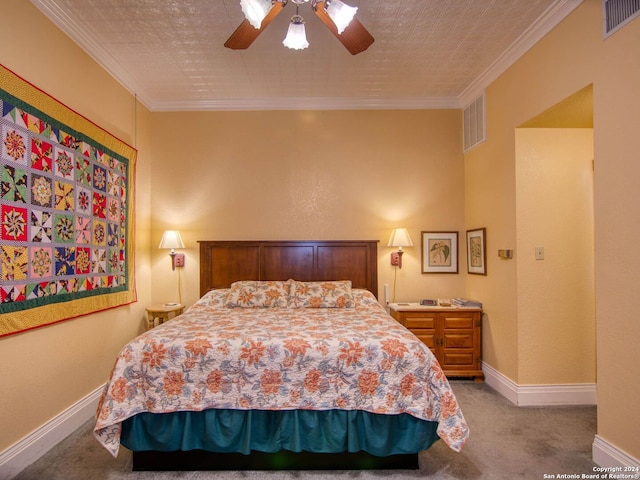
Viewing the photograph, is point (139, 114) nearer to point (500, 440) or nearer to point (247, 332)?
point (247, 332)

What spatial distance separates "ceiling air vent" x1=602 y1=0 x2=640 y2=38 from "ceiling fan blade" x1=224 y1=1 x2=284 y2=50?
2.00 m

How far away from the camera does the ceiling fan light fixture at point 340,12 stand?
198 centimetres

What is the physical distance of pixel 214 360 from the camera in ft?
7.06

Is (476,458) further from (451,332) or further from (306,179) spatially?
(306,179)

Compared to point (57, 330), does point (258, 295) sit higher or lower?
higher

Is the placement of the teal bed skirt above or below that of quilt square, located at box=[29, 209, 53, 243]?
below

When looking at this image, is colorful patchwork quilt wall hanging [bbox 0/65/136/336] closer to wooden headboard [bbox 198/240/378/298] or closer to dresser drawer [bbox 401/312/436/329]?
wooden headboard [bbox 198/240/378/298]

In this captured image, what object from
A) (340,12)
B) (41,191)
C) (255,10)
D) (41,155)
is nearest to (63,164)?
(41,155)

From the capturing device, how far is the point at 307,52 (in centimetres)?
322

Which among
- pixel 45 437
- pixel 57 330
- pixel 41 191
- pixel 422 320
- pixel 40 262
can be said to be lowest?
pixel 45 437

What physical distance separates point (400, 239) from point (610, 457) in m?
2.46

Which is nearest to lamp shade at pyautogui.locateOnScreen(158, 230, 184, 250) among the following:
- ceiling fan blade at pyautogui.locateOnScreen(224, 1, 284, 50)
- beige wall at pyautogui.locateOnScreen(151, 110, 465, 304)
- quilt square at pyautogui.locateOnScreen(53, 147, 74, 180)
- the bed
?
beige wall at pyautogui.locateOnScreen(151, 110, 465, 304)

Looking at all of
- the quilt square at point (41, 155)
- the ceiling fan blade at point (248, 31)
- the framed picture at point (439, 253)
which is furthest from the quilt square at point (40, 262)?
the framed picture at point (439, 253)

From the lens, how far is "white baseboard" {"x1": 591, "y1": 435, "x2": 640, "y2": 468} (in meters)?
2.02
